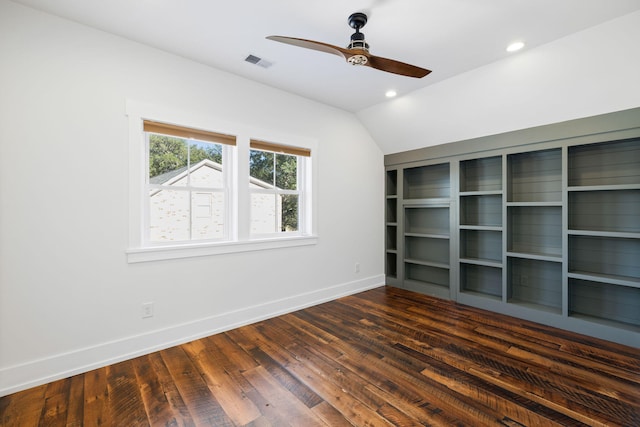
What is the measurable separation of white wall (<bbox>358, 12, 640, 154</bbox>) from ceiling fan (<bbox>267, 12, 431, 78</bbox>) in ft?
4.20

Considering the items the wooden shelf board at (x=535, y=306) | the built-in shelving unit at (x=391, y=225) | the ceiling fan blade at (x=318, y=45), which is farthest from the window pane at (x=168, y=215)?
the wooden shelf board at (x=535, y=306)

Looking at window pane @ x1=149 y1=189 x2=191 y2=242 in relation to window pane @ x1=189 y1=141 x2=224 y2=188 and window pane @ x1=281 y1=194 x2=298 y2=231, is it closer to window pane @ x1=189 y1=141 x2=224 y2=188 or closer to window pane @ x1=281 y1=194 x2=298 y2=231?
window pane @ x1=189 y1=141 x2=224 y2=188

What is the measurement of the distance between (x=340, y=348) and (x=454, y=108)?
9.76 ft

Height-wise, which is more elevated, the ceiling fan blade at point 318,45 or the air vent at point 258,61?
the air vent at point 258,61

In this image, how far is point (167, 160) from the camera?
280 cm

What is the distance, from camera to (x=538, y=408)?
1824mm

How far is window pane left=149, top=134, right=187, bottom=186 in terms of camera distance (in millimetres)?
2719

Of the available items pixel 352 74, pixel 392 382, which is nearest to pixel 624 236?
pixel 392 382

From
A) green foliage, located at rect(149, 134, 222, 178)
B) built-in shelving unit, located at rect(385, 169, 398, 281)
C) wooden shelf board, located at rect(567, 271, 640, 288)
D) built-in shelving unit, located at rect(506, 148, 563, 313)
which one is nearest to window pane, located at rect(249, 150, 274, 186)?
green foliage, located at rect(149, 134, 222, 178)

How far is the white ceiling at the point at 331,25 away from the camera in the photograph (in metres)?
2.07

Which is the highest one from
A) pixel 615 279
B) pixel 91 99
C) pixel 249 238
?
pixel 91 99

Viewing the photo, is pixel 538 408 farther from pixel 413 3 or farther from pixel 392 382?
pixel 413 3

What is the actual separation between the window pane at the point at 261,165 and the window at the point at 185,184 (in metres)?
0.33

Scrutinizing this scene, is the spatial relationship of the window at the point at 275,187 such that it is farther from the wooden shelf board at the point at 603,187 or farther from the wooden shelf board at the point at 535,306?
the wooden shelf board at the point at 603,187
